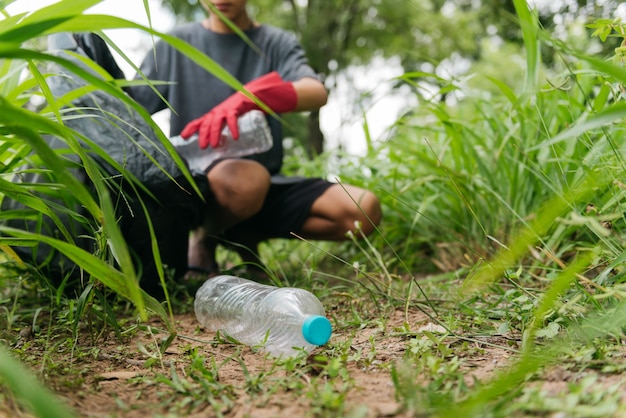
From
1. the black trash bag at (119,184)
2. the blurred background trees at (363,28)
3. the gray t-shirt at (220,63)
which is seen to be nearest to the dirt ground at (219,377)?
the black trash bag at (119,184)

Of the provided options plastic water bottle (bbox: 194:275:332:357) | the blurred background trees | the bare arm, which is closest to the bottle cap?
plastic water bottle (bbox: 194:275:332:357)

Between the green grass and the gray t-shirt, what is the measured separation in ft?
2.31

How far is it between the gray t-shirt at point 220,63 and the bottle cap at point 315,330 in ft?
4.31

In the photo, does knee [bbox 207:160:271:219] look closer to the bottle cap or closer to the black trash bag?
the black trash bag

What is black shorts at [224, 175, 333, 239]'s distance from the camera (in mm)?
2443

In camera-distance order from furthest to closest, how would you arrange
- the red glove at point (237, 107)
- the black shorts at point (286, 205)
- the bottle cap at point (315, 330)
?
1. the black shorts at point (286, 205)
2. the red glove at point (237, 107)
3. the bottle cap at point (315, 330)

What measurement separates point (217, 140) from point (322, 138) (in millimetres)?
5792

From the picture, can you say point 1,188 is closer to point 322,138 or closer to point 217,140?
point 217,140

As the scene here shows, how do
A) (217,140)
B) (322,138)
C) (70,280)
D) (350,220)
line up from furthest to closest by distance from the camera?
1. (322,138)
2. (350,220)
3. (217,140)
4. (70,280)

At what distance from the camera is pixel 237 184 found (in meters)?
2.13

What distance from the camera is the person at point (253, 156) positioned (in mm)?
2162

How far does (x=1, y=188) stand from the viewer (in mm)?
1163

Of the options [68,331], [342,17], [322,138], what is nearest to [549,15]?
[68,331]

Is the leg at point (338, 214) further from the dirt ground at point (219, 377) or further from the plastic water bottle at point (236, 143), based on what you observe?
the dirt ground at point (219, 377)
